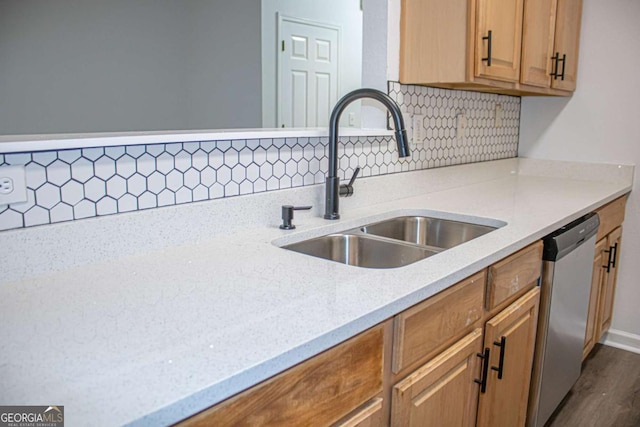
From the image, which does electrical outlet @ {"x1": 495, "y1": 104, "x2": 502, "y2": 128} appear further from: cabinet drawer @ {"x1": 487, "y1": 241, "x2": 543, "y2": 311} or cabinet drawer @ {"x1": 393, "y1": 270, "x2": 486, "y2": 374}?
cabinet drawer @ {"x1": 393, "y1": 270, "x2": 486, "y2": 374}

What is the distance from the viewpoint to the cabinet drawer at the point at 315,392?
74 cm

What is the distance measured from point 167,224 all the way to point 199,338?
57cm


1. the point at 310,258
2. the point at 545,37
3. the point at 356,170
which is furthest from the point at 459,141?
the point at 310,258

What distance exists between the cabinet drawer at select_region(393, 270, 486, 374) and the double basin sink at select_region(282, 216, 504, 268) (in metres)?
0.17

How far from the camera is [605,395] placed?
7.73ft

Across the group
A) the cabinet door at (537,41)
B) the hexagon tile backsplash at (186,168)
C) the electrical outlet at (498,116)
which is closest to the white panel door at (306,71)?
the electrical outlet at (498,116)

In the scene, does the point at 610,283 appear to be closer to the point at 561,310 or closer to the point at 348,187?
the point at 561,310

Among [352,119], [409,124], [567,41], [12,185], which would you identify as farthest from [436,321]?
[352,119]

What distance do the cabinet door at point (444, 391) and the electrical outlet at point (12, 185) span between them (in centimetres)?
86

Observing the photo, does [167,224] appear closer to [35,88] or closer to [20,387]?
[20,387]

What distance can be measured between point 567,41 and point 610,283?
1.26m

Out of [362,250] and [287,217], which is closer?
[287,217]

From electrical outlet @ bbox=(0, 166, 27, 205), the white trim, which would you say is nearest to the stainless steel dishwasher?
the white trim

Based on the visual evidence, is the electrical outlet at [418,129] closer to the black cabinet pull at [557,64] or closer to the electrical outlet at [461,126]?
the electrical outlet at [461,126]
